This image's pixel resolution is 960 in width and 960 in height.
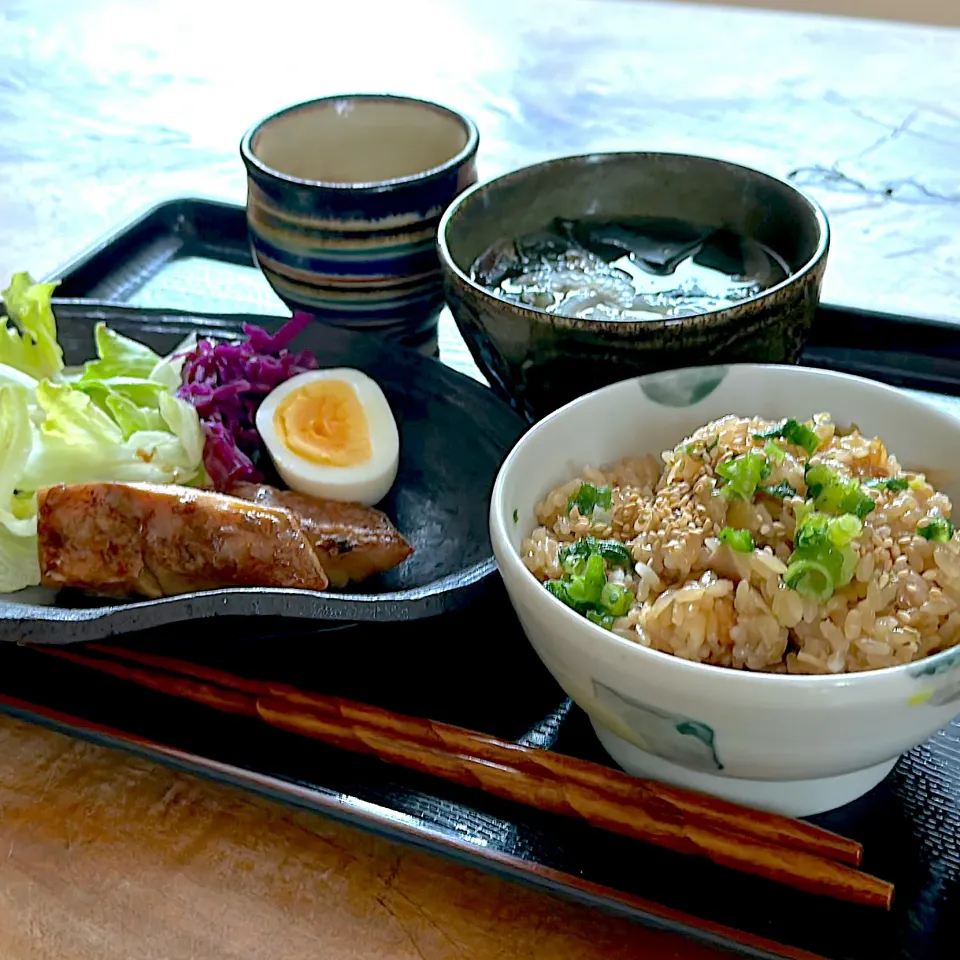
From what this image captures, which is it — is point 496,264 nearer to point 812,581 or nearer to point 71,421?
point 71,421

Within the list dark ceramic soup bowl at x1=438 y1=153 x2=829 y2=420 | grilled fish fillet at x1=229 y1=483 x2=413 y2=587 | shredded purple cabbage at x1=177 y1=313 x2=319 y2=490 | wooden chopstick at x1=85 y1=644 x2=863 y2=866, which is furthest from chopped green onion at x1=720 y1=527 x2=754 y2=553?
shredded purple cabbage at x1=177 y1=313 x2=319 y2=490

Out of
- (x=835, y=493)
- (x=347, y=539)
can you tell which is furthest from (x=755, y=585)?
(x=347, y=539)

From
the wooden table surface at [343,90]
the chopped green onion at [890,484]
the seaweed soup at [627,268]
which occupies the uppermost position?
the chopped green onion at [890,484]

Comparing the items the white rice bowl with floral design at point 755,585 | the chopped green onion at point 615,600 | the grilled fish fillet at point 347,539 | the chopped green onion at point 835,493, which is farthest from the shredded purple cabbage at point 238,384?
the chopped green onion at point 835,493

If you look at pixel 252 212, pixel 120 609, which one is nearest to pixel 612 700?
pixel 120 609

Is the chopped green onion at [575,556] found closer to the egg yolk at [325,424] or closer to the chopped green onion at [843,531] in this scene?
the chopped green onion at [843,531]

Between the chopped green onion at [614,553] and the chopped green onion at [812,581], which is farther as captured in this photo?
the chopped green onion at [614,553]

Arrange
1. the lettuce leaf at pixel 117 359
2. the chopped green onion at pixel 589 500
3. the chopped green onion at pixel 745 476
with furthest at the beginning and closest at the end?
the lettuce leaf at pixel 117 359 < the chopped green onion at pixel 589 500 < the chopped green onion at pixel 745 476
